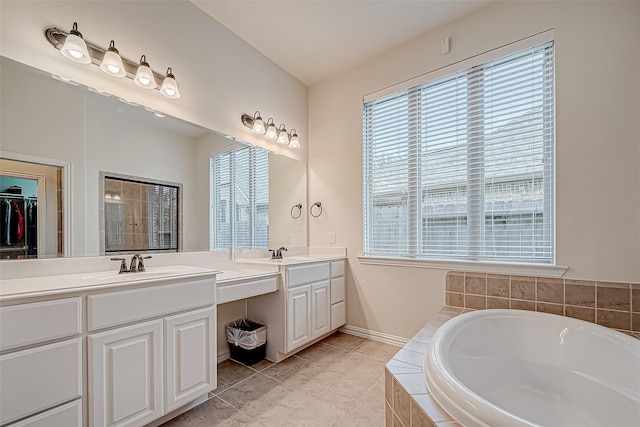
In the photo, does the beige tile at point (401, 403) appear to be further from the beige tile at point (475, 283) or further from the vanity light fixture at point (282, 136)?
the vanity light fixture at point (282, 136)

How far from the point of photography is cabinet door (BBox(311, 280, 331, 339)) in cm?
249

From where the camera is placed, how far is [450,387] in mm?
979

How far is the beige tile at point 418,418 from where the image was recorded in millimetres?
958

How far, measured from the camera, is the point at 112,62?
160 cm

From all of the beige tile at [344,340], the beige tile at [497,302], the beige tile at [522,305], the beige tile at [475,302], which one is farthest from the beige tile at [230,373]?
the beige tile at [522,305]

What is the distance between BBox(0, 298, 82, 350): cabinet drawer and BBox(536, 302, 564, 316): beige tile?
264 centimetres

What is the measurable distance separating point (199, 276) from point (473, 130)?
2.29 metres

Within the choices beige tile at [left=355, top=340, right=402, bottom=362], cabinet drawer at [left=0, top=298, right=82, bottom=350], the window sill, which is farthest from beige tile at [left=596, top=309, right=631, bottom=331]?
cabinet drawer at [left=0, top=298, right=82, bottom=350]

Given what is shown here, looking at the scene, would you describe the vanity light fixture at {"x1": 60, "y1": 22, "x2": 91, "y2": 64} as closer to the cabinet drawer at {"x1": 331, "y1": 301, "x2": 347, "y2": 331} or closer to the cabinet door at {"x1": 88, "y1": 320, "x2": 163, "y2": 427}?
the cabinet door at {"x1": 88, "y1": 320, "x2": 163, "y2": 427}

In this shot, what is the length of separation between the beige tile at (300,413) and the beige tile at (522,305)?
1.40m

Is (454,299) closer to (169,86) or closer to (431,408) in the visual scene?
(431,408)

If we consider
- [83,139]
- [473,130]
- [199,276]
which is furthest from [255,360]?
[473,130]

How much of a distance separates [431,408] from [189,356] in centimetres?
127

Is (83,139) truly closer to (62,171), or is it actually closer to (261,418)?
(62,171)
